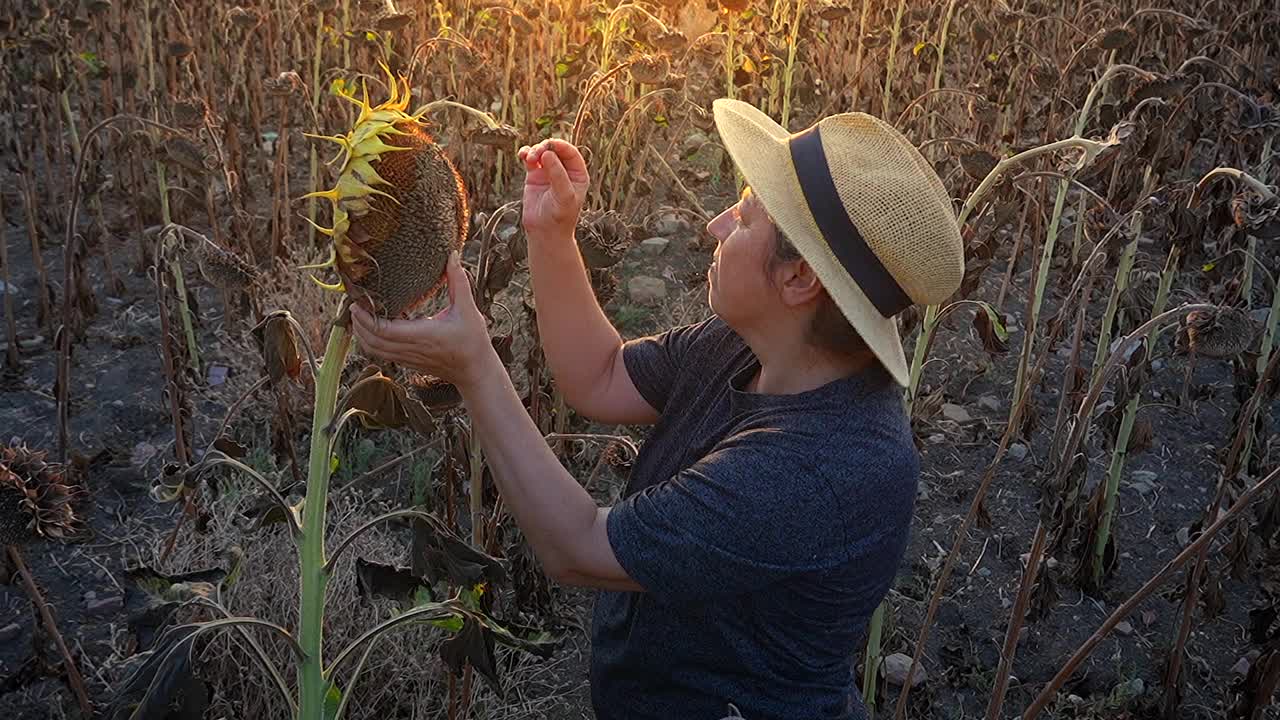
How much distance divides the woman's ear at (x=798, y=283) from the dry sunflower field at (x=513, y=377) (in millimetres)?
599

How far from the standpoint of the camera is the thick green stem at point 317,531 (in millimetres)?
1794

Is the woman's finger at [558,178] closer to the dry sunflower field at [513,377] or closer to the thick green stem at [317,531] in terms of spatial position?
the dry sunflower field at [513,377]

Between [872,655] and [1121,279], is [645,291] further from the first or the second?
[872,655]

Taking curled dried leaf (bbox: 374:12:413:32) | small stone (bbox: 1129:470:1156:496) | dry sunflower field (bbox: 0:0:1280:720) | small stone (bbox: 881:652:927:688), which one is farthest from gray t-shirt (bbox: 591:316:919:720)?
small stone (bbox: 1129:470:1156:496)

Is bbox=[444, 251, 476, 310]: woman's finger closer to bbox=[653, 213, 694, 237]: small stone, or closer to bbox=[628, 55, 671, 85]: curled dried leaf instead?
bbox=[628, 55, 671, 85]: curled dried leaf

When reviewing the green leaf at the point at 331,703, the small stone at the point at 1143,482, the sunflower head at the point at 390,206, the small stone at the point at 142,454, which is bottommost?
the small stone at the point at 1143,482

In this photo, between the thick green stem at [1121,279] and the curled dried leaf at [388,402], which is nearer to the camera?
the curled dried leaf at [388,402]

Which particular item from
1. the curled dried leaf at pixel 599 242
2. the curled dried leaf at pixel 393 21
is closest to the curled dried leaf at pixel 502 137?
the curled dried leaf at pixel 599 242

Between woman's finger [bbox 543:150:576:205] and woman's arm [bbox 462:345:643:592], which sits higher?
woman's finger [bbox 543:150:576:205]

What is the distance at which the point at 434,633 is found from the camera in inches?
128

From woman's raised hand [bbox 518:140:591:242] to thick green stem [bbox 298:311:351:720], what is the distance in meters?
0.63

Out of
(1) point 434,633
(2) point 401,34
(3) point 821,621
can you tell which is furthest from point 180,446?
(2) point 401,34

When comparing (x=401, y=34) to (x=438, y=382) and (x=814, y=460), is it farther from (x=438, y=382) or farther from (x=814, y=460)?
(x=814, y=460)

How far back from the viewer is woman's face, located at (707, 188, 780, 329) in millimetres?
2137
